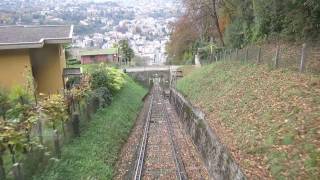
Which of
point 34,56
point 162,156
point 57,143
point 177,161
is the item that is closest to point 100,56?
point 34,56

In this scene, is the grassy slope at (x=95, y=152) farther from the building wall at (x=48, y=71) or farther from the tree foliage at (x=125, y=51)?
the tree foliage at (x=125, y=51)

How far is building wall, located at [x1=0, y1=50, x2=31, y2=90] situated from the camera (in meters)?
20.9

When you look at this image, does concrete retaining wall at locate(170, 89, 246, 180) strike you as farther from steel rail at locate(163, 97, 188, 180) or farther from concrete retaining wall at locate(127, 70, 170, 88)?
concrete retaining wall at locate(127, 70, 170, 88)

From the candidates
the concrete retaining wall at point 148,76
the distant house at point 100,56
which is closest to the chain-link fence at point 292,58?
the concrete retaining wall at point 148,76

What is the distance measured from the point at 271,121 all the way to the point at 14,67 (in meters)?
12.8

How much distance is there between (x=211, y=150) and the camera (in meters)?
16.6

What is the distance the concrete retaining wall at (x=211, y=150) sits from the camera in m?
13.2

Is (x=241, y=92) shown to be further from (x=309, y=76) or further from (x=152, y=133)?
(x=152, y=133)

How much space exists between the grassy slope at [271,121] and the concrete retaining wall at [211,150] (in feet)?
0.92

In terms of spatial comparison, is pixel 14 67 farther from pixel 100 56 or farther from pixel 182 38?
pixel 100 56

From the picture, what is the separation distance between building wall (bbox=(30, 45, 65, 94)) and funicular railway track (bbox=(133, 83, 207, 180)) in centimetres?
560

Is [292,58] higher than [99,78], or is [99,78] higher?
[292,58]

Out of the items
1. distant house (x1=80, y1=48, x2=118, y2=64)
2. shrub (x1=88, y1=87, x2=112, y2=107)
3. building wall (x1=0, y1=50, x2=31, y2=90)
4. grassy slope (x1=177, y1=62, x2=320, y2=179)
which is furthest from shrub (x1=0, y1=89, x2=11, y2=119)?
distant house (x1=80, y1=48, x2=118, y2=64)

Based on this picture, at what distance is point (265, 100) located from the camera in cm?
1623
